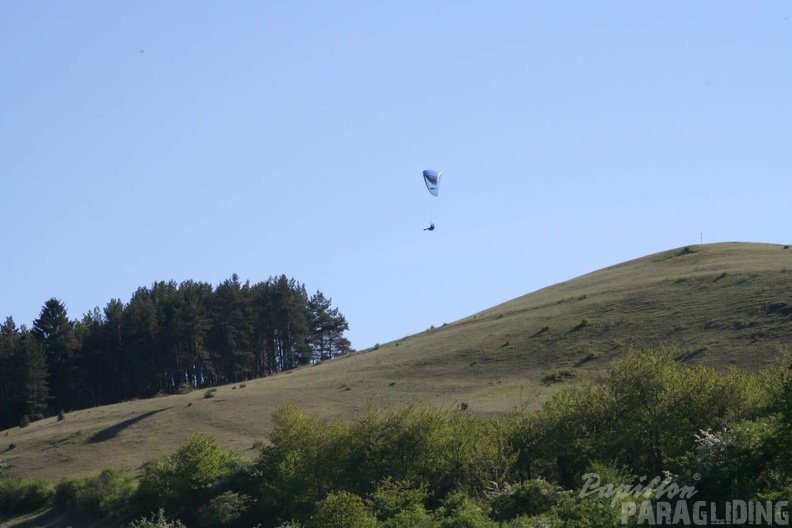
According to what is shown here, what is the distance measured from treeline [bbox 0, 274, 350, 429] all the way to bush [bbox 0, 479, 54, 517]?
39272mm

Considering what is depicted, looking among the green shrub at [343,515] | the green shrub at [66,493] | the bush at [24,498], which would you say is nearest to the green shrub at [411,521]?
the green shrub at [343,515]

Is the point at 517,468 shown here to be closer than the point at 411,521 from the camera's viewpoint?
No

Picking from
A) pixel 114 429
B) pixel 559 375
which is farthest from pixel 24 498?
pixel 559 375

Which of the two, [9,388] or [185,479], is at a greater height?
[9,388]

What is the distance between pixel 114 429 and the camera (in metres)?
80.9

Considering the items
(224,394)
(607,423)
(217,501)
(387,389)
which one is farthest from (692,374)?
(224,394)

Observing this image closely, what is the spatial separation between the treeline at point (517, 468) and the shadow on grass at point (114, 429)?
999 cm

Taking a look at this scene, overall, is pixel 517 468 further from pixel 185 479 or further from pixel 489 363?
pixel 489 363

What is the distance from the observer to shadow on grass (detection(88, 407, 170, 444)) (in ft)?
260

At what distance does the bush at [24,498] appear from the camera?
6881 cm

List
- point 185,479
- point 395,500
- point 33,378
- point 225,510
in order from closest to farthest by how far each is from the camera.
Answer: point 395,500
point 225,510
point 185,479
point 33,378

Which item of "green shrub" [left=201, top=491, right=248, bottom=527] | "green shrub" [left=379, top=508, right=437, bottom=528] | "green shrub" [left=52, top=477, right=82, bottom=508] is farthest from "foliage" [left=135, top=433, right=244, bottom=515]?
"green shrub" [left=379, top=508, right=437, bottom=528]

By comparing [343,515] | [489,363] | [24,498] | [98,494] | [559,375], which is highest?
[489,363]

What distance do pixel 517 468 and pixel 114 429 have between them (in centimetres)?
4221
